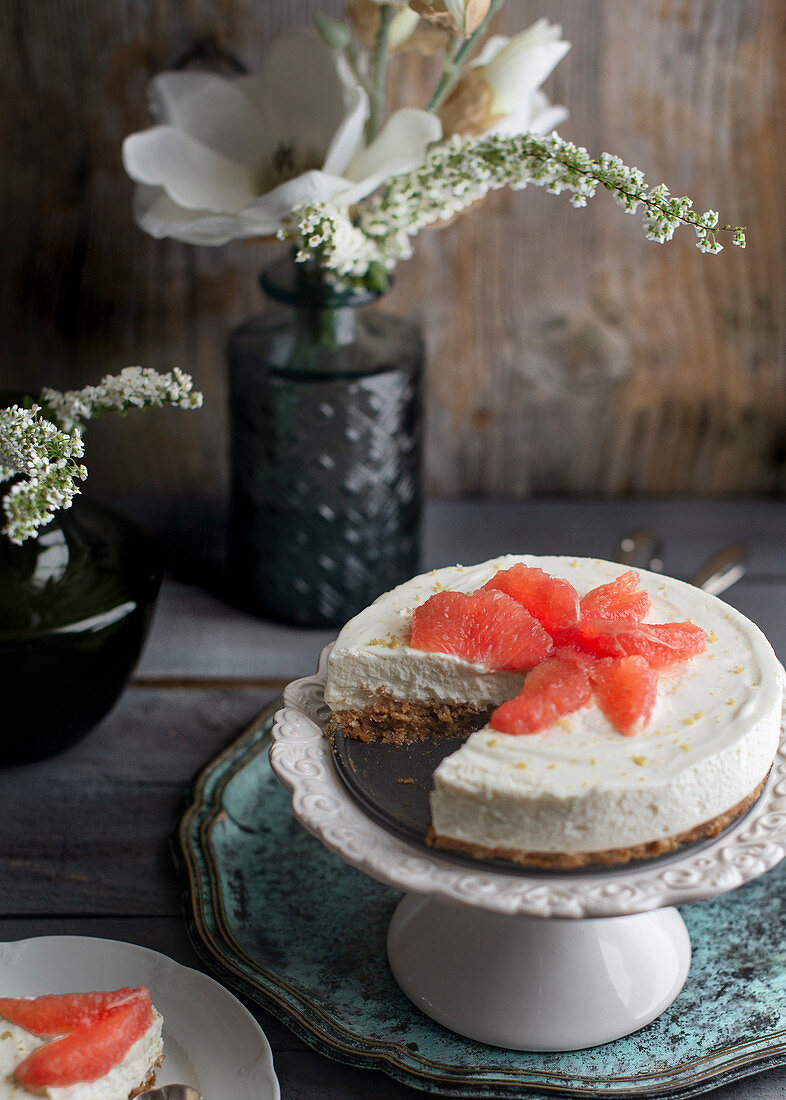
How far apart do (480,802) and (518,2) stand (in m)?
1.44

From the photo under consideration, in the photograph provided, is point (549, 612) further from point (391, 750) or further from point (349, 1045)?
point (349, 1045)

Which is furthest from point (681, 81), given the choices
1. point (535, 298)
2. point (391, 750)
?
point (391, 750)

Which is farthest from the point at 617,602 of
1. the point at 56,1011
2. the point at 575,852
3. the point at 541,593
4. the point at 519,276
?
the point at 519,276

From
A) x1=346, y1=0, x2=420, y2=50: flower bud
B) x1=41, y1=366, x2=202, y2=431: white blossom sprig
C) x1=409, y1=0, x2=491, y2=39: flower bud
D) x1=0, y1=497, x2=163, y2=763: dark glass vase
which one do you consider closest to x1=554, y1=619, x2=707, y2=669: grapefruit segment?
x1=41, y1=366, x2=202, y2=431: white blossom sprig

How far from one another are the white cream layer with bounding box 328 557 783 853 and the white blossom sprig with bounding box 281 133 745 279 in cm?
47

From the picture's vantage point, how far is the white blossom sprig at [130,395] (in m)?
1.36

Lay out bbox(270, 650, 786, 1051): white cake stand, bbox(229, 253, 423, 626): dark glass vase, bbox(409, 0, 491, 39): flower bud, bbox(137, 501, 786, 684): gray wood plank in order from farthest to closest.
Result: bbox(137, 501, 786, 684): gray wood plank
bbox(229, 253, 423, 626): dark glass vase
bbox(409, 0, 491, 39): flower bud
bbox(270, 650, 786, 1051): white cake stand

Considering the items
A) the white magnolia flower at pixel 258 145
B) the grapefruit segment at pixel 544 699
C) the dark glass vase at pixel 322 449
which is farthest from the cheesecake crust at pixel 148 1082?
the white magnolia flower at pixel 258 145

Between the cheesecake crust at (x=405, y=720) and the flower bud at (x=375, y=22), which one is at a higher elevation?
the flower bud at (x=375, y=22)

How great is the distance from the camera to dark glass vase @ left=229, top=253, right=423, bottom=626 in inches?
70.8

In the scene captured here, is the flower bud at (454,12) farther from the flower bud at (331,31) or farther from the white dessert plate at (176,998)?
the white dessert plate at (176,998)

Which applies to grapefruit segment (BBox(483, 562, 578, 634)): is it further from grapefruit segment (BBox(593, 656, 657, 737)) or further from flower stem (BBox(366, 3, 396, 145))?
flower stem (BBox(366, 3, 396, 145))

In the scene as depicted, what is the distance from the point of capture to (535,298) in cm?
214

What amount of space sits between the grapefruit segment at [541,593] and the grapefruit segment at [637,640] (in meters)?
0.02
